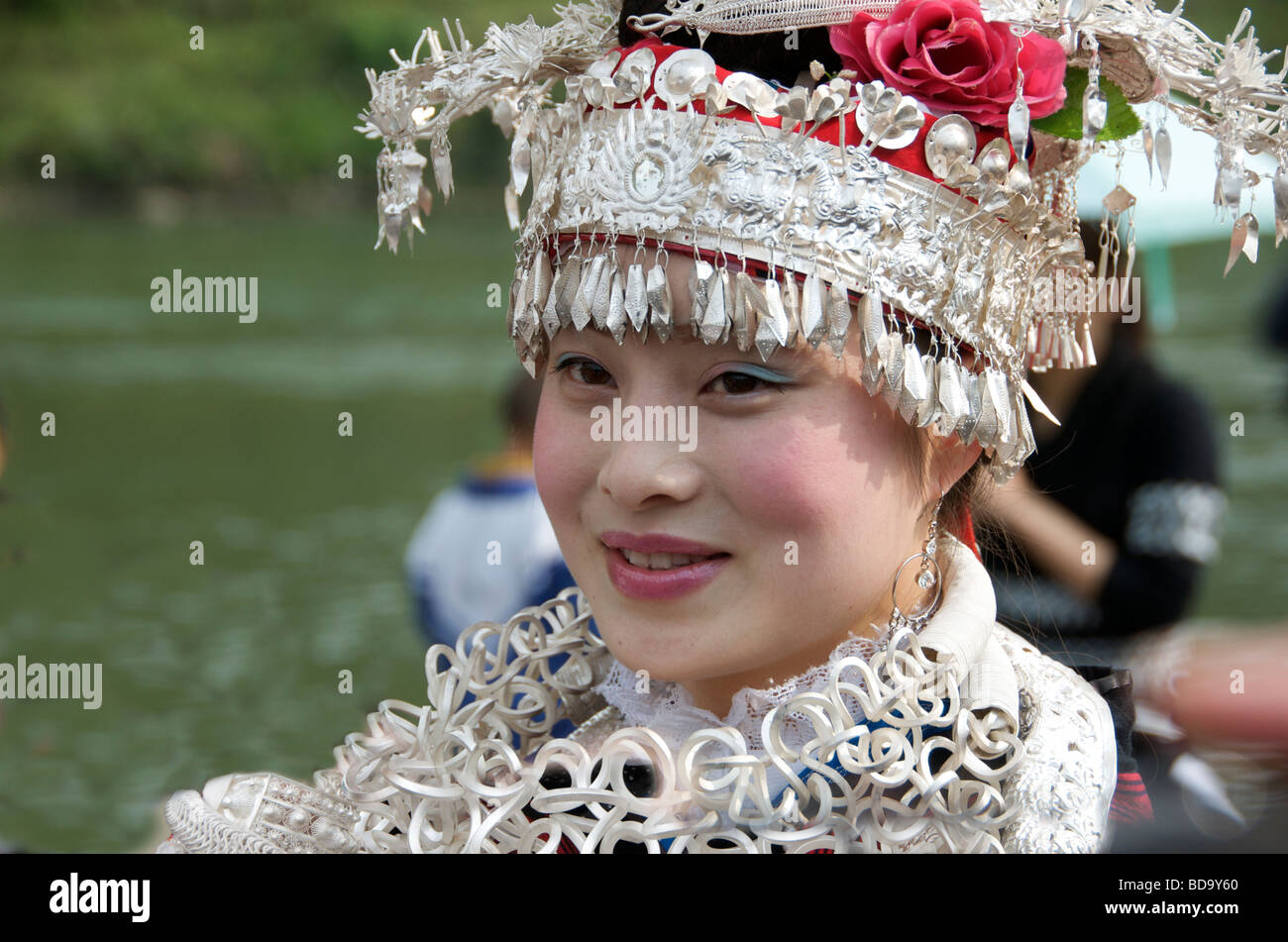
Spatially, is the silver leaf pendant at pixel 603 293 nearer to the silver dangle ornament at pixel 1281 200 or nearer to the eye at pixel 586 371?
the eye at pixel 586 371

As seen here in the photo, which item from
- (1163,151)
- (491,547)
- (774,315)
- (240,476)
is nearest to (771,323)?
(774,315)

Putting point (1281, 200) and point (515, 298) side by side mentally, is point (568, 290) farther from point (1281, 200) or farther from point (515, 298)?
point (1281, 200)

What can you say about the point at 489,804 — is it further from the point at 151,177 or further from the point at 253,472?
the point at 151,177

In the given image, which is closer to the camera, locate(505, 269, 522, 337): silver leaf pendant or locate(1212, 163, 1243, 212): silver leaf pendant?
locate(1212, 163, 1243, 212): silver leaf pendant

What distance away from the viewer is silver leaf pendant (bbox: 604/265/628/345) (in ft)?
4.52

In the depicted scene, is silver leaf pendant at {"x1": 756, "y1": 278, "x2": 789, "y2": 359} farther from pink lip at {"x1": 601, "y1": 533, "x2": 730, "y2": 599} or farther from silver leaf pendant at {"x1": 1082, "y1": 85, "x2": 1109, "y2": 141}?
silver leaf pendant at {"x1": 1082, "y1": 85, "x2": 1109, "y2": 141}

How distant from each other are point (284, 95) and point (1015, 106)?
1774cm

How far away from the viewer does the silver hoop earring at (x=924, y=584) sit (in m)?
1.50

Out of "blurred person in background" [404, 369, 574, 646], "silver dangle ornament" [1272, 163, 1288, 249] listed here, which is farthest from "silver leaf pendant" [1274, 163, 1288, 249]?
"blurred person in background" [404, 369, 574, 646]

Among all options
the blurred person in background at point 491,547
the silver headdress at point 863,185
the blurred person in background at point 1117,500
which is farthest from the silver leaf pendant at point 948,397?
the blurred person in background at point 491,547

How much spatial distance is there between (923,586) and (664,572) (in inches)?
11.6

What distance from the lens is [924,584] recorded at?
152cm

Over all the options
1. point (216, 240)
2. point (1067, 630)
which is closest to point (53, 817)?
point (1067, 630)

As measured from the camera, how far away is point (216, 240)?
1691cm
